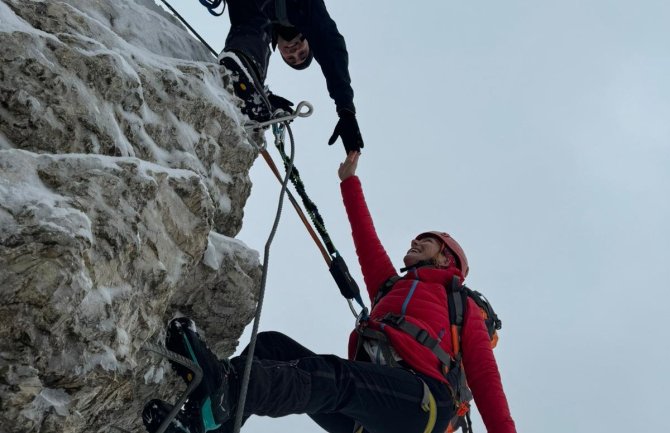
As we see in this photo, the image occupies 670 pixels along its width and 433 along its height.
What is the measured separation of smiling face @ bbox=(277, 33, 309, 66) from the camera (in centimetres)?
649

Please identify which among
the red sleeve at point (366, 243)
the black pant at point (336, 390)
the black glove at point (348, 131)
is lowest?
the black pant at point (336, 390)

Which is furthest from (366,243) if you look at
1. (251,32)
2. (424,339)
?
(251,32)

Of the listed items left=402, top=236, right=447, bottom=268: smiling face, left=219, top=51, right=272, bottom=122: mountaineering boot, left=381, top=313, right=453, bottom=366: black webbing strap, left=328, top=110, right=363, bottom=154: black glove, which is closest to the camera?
left=381, top=313, right=453, bottom=366: black webbing strap

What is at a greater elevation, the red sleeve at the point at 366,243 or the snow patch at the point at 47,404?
the red sleeve at the point at 366,243

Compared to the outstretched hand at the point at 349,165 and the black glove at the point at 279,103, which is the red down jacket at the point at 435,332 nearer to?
the outstretched hand at the point at 349,165

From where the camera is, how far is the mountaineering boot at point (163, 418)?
3127mm

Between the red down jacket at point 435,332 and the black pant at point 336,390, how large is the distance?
0.66ft

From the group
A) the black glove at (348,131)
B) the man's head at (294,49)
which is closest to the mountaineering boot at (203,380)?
the black glove at (348,131)

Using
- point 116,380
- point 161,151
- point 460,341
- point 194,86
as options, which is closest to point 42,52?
point 161,151

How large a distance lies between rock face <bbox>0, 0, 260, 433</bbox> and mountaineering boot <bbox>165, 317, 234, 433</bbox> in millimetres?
225

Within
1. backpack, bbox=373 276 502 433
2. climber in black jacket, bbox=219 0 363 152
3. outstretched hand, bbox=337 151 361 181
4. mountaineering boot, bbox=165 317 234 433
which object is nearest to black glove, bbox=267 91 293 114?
climber in black jacket, bbox=219 0 363 152

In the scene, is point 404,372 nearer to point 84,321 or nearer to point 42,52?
point 84,321

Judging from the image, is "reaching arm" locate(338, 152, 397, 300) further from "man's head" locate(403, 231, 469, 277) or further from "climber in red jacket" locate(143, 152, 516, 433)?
"man's head" locate(403, 231, 469, 277)

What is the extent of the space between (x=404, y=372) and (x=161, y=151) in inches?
81.6
